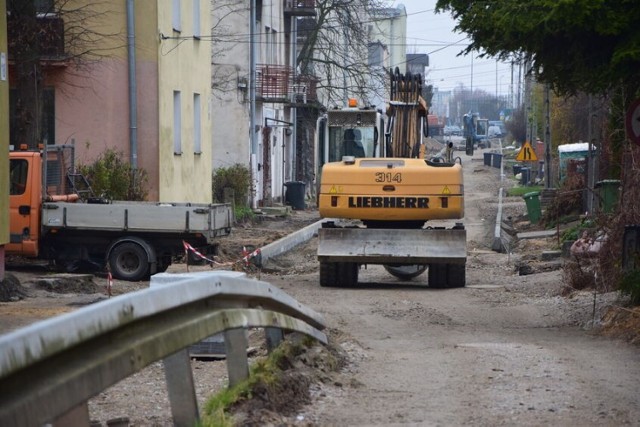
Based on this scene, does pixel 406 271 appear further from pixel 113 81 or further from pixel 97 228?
pixel 113 81

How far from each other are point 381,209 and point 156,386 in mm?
10410

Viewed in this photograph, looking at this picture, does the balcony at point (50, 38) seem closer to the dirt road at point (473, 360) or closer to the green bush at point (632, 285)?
the dirt road at point (473, 360)

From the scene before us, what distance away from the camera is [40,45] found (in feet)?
91.1

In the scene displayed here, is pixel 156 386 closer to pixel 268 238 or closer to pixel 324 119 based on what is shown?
pixel 324 119

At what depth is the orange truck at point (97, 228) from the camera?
20672 millimetres

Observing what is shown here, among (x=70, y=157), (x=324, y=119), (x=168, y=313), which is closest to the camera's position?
(x=168, y=313)

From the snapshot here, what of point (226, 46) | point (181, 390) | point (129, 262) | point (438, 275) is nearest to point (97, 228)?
point (129, 262)

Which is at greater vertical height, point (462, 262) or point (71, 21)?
point (71, 21)

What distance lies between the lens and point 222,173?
136 feet

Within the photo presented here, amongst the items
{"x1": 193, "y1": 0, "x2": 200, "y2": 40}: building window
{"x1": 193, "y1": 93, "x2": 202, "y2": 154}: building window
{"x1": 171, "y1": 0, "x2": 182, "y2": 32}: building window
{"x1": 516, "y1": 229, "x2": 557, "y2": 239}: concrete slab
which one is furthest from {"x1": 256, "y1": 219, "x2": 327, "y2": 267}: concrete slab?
{"x1": 193, "y1": 0, "x2": 200, "y2": 40}: building window

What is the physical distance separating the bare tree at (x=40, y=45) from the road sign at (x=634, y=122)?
1586cm

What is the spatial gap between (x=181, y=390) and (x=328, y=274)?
14440 millimetres

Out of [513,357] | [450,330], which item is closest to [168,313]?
[513,357]

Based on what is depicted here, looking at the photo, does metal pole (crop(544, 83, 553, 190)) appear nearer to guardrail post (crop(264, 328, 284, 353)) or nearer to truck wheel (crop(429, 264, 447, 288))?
truck wheel (crop(429, 264, 447, 288))
